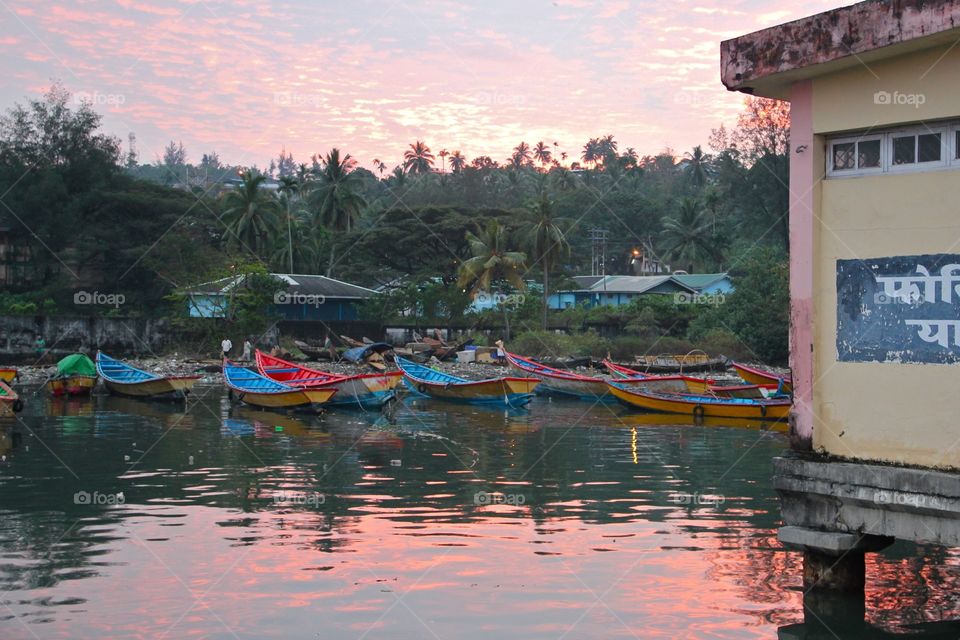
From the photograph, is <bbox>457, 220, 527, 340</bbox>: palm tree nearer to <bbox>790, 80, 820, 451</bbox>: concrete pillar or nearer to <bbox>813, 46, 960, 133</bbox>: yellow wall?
<bbox>790, 80, 820, 451</bbox>: concrete pillar

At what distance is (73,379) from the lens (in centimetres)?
3616

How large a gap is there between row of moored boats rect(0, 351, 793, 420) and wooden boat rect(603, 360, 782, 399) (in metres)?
0.03

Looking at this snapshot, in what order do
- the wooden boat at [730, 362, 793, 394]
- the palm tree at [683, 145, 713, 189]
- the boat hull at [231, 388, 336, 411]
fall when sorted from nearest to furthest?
1. the boat hull at [231, 388, 336, 411]
2. the wooden boat at [730, 362, 793, 394]
3. the palm tree at [683, 145, 713, 189]

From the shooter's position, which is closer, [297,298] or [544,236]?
[297,298]

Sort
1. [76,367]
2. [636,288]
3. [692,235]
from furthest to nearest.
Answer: [692,235] → [636,288] → [76,367]

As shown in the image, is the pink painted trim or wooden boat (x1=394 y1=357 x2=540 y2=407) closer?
the pink painted trim

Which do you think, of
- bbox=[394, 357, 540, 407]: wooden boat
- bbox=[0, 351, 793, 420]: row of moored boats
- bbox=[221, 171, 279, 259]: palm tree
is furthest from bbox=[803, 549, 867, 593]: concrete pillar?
bbox=[221, 171, 279, 259]: palm tree

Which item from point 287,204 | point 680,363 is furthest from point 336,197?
point 680,363

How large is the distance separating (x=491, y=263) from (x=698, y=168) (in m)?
49.2

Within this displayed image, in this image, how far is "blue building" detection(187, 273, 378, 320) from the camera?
49500mm

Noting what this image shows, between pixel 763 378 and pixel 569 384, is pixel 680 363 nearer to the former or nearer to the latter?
pixel 569 384

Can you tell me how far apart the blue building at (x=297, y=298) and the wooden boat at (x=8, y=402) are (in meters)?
22.1

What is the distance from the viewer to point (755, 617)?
34.4 feet

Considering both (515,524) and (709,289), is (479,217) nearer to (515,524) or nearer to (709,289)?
(709,289)
